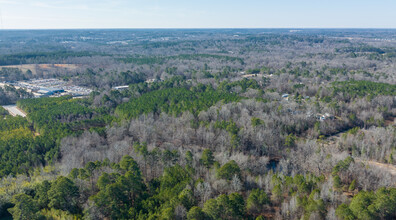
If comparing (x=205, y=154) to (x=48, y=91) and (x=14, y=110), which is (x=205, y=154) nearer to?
(x=14, y=110)

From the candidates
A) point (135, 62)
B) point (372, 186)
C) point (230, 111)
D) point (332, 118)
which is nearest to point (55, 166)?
point (230, 111)

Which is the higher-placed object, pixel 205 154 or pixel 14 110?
pixel 205 154

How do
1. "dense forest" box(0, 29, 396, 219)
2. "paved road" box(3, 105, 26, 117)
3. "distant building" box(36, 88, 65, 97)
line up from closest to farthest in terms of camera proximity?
1. "dense forest" box(0, 29, 396, 219)
2. "paved road" box(3, 105, 26, 117)
3. "distant building" box(36, 88, 65, 97)

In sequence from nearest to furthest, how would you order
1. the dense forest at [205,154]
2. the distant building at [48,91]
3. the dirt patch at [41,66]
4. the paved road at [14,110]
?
the dense forest at [205,154], the paved road at [14,110], the distant building at [48,91], the dirt patch at [41,66]

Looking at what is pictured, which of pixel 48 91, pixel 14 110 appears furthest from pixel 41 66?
pixel 14 110

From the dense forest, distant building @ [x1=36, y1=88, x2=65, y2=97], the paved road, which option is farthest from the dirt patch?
the paved road

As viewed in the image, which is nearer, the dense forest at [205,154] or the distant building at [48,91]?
the dense forest at [205,154]

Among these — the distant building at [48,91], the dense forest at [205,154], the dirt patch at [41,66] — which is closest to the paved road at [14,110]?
the dense forest at [205,154]

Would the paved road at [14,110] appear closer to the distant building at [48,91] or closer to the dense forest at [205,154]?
the dense forest at [205,154]

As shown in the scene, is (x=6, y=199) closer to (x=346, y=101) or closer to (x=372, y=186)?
(x=372, y=186)

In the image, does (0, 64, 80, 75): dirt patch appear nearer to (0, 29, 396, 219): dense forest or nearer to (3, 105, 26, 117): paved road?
(0, 29, 396, 219): dense forest

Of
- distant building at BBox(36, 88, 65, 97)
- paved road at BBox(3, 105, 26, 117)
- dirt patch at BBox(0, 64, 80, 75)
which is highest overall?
dirt patch at BBox(0, 64, 80, 75)
